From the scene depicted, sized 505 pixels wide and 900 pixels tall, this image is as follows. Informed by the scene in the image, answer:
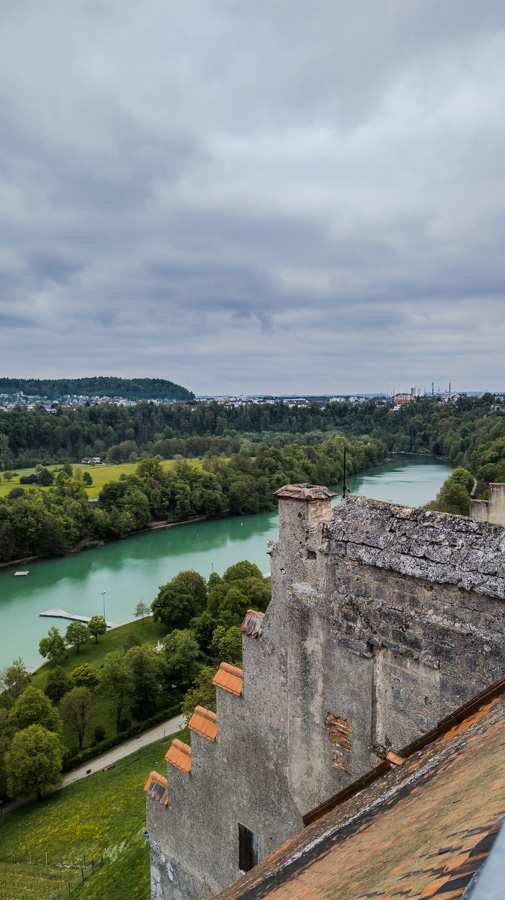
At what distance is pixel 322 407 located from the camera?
140750 mm

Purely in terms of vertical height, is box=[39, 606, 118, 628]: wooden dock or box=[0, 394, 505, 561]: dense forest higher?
box=[0, 394, 505, 561]: dense forest

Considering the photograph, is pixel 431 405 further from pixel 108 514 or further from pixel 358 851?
pixel 358 851

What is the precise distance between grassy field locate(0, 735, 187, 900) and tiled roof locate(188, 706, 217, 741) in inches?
272

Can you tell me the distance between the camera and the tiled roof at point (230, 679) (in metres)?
5.26

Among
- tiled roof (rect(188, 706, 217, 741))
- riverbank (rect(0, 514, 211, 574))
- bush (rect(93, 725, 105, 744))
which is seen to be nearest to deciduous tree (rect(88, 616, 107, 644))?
bush (rect(93, 725, 105, 744))

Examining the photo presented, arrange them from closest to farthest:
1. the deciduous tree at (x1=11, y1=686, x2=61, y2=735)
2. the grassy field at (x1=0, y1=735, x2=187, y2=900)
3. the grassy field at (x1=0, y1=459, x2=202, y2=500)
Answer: the grassy field at (x1=0, y1=735, x2=187, y2=900), the deciduous tree at (x1=11, y1=686, x2=61, y2=735), the grassy field at (x1=0, y1=459, x2=202, y2=500)

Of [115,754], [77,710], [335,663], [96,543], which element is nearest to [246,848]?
[335,663]

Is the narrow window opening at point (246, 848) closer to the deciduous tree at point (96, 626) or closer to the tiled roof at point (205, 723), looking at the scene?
the tiled roof at point (205, 723)


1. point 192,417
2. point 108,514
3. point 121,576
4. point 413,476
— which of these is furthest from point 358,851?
point 192,417

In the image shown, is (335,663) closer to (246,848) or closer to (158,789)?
(246,848)

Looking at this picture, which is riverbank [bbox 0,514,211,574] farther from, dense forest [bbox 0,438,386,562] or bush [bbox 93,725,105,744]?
bush [bbox 93,725,105,744]

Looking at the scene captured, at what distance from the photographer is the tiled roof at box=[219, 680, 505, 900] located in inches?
63.6

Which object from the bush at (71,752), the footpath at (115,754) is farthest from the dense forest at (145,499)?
the bush at (71,752)

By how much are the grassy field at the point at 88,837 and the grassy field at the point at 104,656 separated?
295cm
